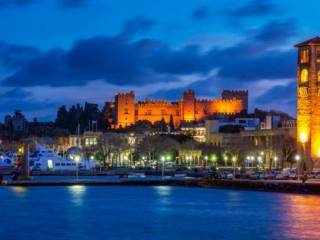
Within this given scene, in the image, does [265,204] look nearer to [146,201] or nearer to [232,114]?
[146,201]

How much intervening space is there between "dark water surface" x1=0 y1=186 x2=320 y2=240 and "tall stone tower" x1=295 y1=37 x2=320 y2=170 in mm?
20068

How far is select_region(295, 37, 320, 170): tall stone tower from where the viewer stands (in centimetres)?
9669

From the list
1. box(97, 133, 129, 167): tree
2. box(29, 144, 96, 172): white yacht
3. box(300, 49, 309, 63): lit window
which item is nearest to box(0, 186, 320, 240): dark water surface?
box(300, 49, 309, 63): lit window

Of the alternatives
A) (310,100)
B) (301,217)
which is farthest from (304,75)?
(301,217)

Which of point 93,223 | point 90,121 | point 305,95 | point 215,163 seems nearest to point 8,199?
point 93,223

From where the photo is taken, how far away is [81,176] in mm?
119500

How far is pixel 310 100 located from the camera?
97062mm

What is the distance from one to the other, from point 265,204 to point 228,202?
360cm

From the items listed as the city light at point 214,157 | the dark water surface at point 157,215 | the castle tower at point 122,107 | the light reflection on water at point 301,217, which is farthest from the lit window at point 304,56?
the castle tower at point 122,107

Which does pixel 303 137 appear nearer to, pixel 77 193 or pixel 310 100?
pixel 310 100

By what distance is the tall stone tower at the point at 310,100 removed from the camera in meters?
96.7

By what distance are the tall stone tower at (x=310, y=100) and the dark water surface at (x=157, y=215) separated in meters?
20.1

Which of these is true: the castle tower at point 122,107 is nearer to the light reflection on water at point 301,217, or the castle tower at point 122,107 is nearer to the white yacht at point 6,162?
the white yacht at point 6,162

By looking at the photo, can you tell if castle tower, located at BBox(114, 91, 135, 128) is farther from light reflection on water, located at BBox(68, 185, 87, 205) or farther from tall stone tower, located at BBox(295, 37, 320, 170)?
light reflection on water, located at BBox(68, 185, 87, 205)
